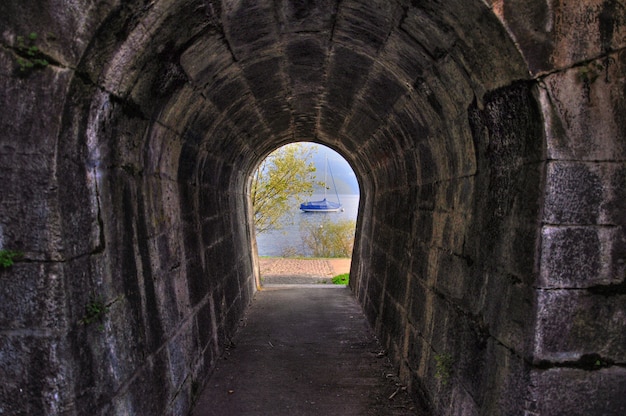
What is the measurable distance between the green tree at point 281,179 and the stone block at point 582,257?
1934cm

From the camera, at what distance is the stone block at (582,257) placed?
8.70 feet

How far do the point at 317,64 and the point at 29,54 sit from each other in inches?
121

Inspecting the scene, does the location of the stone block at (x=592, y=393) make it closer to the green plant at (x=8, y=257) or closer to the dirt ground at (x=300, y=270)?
the green plant at (x=8, y=257)

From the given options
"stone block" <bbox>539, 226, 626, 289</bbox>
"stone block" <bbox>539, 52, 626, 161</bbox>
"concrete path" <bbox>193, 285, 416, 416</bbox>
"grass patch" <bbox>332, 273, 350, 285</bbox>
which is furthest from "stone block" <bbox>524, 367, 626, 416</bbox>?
"grass patch" <bbox>332, 273, 350, 285</bbox>

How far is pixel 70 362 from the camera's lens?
8.09ft

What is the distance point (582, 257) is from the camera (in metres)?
2.68

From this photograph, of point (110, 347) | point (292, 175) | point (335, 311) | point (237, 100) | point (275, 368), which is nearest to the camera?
point (110, 347)

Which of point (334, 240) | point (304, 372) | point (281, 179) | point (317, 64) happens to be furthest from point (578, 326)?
point (334, 240)

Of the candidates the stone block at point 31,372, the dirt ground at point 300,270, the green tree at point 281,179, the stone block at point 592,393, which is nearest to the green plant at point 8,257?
the stone block at point 31,372

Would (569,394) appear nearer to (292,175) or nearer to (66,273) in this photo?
(66,273)

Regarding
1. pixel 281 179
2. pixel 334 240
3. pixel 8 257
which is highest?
pixel 281 179

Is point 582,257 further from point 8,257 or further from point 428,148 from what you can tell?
point 8,257

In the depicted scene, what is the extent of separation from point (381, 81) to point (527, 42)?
2.17 meters

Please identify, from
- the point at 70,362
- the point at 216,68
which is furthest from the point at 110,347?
the point at 216,68
